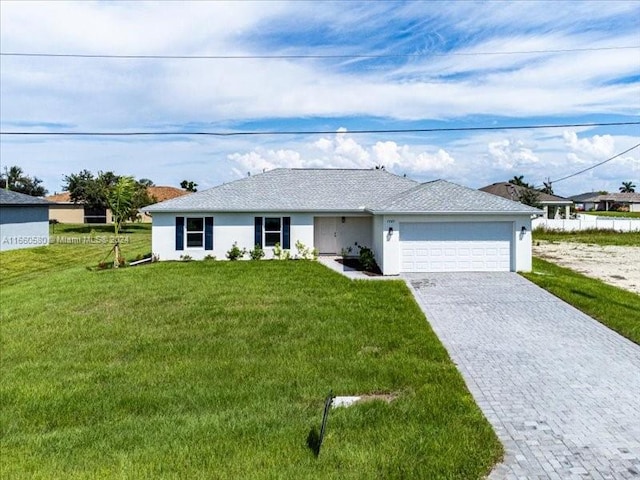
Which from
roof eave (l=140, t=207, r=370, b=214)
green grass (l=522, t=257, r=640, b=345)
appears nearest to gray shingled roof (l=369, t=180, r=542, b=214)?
green grass (l=522, t=257, r=640, b=345)

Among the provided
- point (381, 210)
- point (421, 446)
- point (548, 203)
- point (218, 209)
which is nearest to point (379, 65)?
point (381, 210)

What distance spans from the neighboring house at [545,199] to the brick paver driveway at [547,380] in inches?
1400

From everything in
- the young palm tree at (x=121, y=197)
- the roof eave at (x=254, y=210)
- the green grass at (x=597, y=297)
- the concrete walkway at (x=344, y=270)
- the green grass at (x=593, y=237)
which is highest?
the young palm tree at (x=121, y=197)

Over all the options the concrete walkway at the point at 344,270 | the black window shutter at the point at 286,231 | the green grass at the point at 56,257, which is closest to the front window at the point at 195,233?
the black window shutter at the point at 286,231

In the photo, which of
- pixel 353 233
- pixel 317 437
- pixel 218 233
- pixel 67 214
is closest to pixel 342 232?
pixel 353 233

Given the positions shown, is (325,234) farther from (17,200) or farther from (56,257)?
(17,200)

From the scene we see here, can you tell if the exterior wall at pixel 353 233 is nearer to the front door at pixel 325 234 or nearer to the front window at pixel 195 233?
the front door at pixel 325 234

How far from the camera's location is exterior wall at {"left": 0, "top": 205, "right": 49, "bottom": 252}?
1185 inches

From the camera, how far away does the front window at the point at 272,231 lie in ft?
78.1

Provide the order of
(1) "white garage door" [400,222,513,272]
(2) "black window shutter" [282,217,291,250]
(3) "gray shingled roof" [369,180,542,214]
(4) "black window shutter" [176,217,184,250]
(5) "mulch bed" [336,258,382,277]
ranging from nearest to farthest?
(3) "gray shingled roof" [369,180,542,214] < (1) "white garage door" [400,222,513,272] < (5) "mulch bed" [336,258,382,277] < (4) "black window shutter" [176,217,184,250] < (2) "black window shutter" [282,217,291,250]

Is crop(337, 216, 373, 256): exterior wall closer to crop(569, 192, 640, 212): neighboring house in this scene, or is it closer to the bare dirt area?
the bare dirt area

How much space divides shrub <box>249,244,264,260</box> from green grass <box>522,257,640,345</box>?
37.3ft

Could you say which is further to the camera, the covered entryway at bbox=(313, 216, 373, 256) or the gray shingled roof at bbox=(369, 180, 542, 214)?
the covered entryway at bbox=(313, 216, 373, 256)

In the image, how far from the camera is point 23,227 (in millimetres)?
31859
